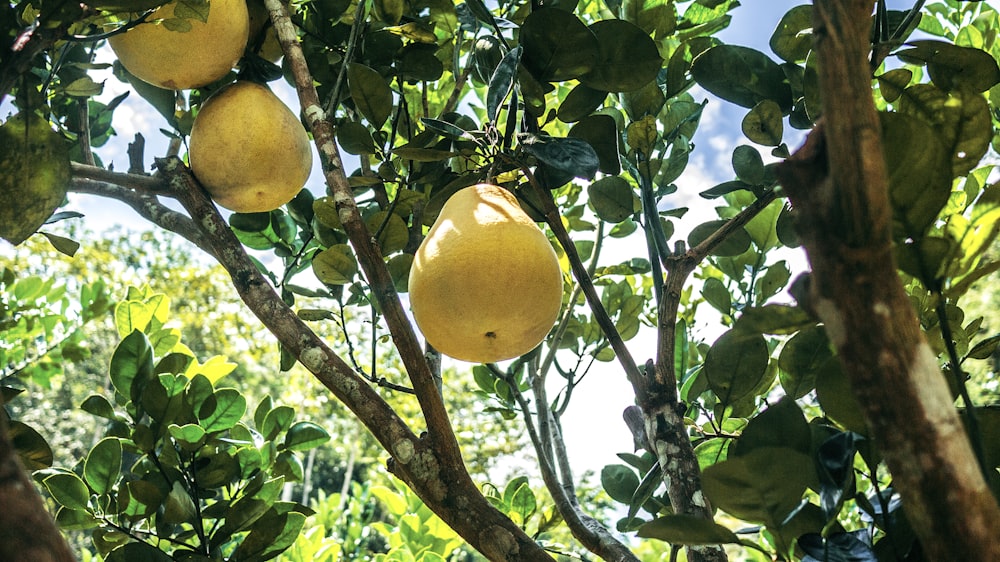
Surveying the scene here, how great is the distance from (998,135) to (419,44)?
0.79 m

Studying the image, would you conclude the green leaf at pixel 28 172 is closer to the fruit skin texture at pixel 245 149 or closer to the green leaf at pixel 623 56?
the fruit skin texture at pixel 245 149

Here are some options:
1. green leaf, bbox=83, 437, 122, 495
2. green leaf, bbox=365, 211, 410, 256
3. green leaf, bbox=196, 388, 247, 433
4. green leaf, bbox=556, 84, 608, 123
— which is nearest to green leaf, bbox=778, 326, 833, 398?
→ green leaf, bbox=556, 84, 608, 123

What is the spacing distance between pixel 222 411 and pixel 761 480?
1.90 feet

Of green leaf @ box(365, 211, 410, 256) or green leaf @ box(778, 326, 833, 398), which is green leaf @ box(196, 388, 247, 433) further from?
green leaf @ box(778, 326, 833, 398)

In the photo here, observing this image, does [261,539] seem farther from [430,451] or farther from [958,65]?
[958,65]

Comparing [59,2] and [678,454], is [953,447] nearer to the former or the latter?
[678,454]

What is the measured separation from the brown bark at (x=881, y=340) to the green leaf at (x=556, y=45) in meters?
0.39

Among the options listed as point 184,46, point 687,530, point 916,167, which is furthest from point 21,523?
point 184,46

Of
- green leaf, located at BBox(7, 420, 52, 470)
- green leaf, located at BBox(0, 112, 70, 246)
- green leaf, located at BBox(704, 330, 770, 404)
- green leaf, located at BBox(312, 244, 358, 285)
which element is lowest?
green leaf, located at BBox(7, 420, 52, 470)

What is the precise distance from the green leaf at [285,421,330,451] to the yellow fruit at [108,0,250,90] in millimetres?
397

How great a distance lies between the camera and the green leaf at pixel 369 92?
0.73 metres

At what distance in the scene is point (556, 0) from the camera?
0.79 metres

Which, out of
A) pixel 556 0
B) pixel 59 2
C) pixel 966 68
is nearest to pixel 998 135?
pixel 966 68

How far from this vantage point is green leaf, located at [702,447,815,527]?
35cm
